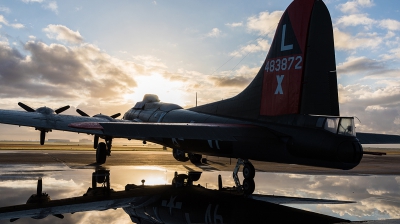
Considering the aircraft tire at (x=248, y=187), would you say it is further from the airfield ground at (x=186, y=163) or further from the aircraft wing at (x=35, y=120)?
the aircraft wing at (x=35, y=120)

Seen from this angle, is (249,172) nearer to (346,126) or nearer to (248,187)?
(248,187)

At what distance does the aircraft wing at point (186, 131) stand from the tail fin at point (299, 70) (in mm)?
1660

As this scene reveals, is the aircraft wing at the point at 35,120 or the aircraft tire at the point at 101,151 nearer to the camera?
the aircraft wing at the point at 35,120

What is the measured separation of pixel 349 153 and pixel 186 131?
6411 mm

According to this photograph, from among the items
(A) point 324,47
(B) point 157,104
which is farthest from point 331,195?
(B) point 157,104

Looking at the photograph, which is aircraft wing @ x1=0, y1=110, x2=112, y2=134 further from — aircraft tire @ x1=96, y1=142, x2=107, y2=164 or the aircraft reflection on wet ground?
the aircraft reflection on wet ground

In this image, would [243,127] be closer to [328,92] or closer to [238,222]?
[328,92]

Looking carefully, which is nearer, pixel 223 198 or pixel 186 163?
pixel 223 198

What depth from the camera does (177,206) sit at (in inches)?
436

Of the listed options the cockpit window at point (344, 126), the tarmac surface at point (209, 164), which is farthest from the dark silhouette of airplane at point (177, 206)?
the tarmac surface at point (209, 164)

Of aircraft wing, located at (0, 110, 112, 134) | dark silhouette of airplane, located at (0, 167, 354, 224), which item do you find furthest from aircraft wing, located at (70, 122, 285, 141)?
aircraft wing, located at (0, 110, 112, 134)

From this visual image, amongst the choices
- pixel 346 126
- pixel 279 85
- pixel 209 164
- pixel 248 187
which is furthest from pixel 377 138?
pixel 209 164

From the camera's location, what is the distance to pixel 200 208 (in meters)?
10.7

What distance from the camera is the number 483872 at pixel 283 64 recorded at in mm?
15482
